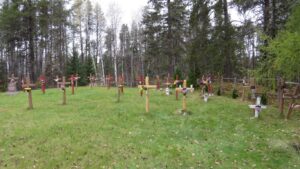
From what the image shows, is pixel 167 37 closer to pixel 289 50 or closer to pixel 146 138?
pixel 289 50

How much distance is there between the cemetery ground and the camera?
8.19m

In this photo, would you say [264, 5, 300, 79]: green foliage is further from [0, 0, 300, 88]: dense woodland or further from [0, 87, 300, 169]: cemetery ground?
[0, 87, 300, 169]: cemetery ground

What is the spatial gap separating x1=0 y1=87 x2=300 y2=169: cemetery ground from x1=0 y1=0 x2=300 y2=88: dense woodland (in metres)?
2.84

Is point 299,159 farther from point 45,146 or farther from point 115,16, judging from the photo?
point 115,16

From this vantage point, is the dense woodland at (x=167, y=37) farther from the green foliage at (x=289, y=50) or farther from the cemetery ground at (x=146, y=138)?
the cemetery ground at (x=146, y=138)

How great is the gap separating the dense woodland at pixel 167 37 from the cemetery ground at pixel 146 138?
284 cm

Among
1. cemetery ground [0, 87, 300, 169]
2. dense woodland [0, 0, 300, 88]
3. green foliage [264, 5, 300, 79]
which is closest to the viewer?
cemetery ground [0, 87, 300, 169]

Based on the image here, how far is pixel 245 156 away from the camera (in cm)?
861

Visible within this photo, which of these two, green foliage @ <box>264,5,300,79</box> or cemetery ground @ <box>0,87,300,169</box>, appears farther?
green foliage @ <box>264,5,300,79</box>

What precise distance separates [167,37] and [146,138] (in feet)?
68.9

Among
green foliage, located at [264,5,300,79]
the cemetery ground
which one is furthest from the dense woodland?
the cemetery ground

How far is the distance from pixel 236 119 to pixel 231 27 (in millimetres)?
11128

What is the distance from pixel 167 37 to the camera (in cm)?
2970

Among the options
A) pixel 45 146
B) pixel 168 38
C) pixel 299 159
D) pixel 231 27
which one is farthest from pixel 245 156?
pixel 168 38
